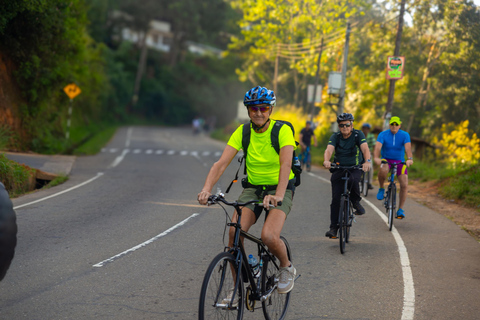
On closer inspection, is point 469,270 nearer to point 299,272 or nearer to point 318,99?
point 299,272

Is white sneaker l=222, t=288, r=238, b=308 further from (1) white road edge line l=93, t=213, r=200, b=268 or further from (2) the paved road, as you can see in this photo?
(1) white road edge line l=93, t=213, r=200, b=268

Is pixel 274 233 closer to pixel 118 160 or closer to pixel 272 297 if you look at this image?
pixel 272 297

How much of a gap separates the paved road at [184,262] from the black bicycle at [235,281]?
56cm

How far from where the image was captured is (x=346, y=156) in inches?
336

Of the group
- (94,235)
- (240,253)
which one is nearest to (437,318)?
(240,253)

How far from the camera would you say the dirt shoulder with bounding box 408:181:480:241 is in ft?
35.4

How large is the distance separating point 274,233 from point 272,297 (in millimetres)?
825

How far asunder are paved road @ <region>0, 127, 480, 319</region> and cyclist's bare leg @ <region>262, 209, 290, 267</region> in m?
0.88

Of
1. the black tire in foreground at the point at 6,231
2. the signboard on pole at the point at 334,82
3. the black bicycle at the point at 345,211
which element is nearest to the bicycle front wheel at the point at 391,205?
the black bicycle at the point at 345,211

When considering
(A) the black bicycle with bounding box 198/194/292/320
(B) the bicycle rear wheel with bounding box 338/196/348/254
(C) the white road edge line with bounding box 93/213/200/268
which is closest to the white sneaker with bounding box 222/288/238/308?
(A) the black bicycle with bounding box 198/194/292/320

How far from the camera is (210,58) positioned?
75938 millimetres

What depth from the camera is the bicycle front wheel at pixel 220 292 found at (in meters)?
3.94

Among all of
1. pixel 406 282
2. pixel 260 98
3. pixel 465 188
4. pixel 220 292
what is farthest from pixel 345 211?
pixel 465 188

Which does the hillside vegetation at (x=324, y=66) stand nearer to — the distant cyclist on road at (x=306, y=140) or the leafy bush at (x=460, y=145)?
the leafy bush at (x=460, y=145)
